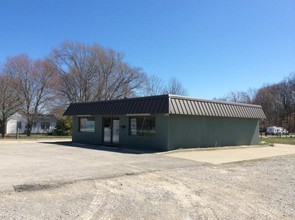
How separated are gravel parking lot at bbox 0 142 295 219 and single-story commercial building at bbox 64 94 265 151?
6.52 metres

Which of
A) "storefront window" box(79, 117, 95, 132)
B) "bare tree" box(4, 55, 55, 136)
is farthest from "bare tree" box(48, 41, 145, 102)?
"storefront window" box(79, 117, 95, 132)

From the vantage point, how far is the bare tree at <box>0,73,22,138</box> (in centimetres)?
3694

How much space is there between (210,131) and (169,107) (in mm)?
4712

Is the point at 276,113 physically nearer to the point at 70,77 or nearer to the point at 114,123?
the point at 70,77

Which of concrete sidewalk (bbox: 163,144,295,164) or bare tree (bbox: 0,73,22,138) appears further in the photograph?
bare tree (bbox: 0,73,22,138)

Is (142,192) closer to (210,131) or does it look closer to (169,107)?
(169,107)

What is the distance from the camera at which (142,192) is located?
7.77 metres

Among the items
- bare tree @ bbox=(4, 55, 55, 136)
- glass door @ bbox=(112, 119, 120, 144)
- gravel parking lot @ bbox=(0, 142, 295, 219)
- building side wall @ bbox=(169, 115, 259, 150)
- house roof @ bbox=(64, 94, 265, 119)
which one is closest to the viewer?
gravel parking lot @ bbox=(0, 142, 295, 219)

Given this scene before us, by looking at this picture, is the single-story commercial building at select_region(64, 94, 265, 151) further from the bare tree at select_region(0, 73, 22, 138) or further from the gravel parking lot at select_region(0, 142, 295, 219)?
the bare tree at select_region(0, 73, 22, 138)

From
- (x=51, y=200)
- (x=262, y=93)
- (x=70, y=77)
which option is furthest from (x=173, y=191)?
(x=262, y=93)

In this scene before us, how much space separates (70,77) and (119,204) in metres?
44.6

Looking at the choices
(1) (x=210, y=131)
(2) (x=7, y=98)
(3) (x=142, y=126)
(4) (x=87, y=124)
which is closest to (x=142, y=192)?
(3) (x=142, y=126)

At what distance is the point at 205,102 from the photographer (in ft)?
66.8

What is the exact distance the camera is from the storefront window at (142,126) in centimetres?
1911
